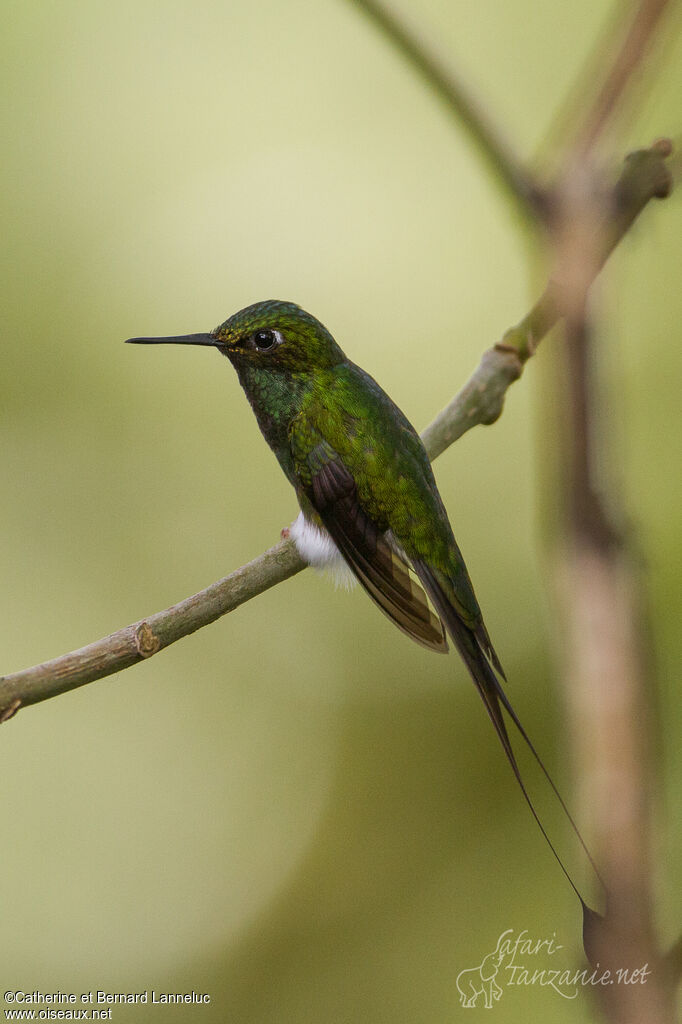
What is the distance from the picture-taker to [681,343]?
1.55 meters

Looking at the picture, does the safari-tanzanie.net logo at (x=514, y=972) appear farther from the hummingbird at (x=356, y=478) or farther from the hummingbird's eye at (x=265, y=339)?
the hummingbird's eye at (x=265, y=339)

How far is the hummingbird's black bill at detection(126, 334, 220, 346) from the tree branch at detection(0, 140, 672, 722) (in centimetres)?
26

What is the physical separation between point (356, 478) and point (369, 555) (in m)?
0.11

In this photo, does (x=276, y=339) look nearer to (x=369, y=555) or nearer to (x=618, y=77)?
(x=369, y=555)

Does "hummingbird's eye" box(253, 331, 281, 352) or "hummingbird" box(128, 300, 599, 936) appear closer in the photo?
"hummingbird" box(128, 300, 599, 936)

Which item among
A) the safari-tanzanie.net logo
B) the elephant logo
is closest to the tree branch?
the safari-tanzanie.net logo

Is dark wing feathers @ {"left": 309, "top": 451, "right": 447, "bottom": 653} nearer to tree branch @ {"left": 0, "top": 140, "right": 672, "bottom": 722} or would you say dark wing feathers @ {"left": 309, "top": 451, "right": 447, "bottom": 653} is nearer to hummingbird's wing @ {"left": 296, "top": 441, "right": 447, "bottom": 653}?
hummingbird's wing @ {"left": 296, "top": 441, "right": 447, "bottom": 653}

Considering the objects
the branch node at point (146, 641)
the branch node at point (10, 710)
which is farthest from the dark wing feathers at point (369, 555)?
the branch node at point (10, 710)

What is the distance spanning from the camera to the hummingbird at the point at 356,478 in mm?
1017

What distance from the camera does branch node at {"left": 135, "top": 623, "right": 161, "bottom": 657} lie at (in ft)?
2.37

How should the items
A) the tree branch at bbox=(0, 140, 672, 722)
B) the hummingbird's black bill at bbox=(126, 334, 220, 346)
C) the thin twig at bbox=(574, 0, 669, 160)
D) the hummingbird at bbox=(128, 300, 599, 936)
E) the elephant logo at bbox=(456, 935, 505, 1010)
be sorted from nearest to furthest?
the thin twig at bbox=(574, 0, 669, 160)
the tree branch at bbox=(0, 140, 672, 722)
the hummingbird's black bill at bbox=(126, 334, 220, 346)
the hummingbird at bbox=(128, 300, 599, 936)
the elephant logo at bbox=(456, 935, 505, 1010)

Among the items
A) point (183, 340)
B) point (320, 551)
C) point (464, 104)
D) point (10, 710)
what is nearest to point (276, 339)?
point (183, 340)

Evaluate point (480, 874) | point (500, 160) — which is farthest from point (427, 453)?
point (480, 874)

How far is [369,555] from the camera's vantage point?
108cm
